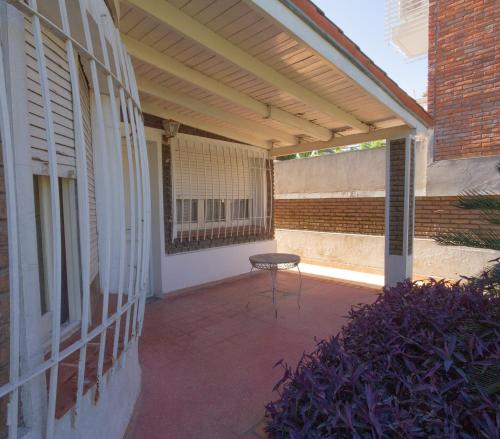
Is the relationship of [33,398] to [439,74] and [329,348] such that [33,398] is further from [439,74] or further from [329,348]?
[439,74]

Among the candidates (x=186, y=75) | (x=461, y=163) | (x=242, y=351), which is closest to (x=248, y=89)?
(x=186, y=75)

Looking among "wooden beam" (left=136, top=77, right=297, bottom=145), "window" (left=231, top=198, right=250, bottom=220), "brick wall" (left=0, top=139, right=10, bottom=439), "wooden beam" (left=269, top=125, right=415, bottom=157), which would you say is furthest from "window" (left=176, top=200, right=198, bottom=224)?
"brick wall" (left=0, top=139, right=10, bottom=439)

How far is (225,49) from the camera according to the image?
3297mm

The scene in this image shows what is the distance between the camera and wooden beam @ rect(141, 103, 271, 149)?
5280 millimetres

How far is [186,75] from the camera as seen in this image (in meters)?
3.84

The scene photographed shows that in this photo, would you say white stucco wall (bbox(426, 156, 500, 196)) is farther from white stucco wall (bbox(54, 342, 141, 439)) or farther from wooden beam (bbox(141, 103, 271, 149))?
white stucco wall (bbox(54, 342, 141, 439))

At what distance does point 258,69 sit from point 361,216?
5662mm

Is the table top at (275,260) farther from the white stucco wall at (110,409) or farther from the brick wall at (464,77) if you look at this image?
the brick wall at (464,77)

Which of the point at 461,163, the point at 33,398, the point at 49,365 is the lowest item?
the point at 33,398

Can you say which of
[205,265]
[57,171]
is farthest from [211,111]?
[57,171]

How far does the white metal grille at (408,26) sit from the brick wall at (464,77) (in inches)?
390

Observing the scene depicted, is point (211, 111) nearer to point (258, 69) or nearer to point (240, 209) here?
point (258, 69)

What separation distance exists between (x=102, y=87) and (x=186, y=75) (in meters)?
1.10

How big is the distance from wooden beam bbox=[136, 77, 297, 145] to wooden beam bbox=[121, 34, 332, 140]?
0.70 metres
